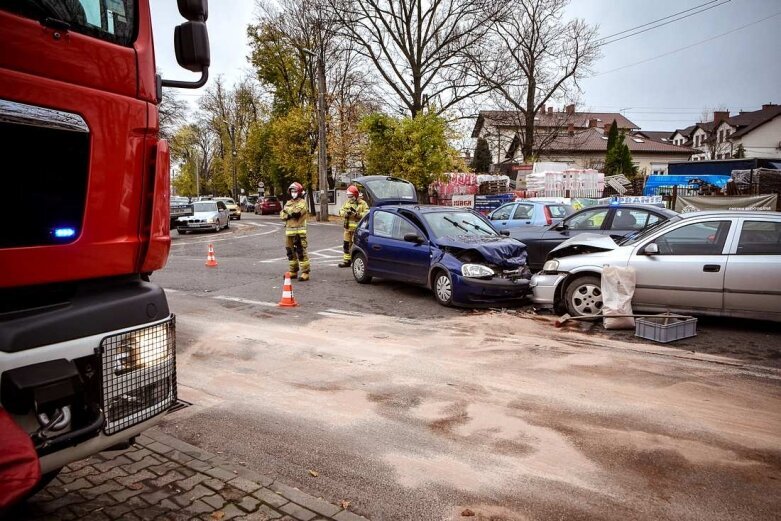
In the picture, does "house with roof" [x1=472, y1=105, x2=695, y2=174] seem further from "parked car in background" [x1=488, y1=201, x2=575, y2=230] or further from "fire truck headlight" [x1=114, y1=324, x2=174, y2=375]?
"fire truck headlight" [x1=114, y1=324, x2=174, y2=375]

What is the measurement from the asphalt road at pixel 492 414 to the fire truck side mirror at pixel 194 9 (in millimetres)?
2977

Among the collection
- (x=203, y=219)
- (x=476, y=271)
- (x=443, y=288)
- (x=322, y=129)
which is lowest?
(x=443, y=288)

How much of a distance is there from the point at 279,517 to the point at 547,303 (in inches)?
255

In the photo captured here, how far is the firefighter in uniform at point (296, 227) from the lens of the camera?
1144 cm

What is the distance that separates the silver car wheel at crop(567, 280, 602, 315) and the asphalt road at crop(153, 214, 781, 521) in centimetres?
53

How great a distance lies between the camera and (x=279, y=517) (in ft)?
10.3

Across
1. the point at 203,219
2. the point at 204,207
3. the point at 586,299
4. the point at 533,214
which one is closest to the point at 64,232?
the point at 586,299

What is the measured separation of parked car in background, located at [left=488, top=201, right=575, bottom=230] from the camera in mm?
14945

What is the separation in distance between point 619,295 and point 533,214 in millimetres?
7699

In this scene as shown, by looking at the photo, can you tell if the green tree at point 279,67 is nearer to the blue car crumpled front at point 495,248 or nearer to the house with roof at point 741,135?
the blue car crumpled front at point 495,248

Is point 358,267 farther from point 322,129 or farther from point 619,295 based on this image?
point 322,129

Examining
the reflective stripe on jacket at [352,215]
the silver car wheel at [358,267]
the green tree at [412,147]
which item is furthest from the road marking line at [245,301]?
the green tree at [412,147]

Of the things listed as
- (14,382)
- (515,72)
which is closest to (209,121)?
(515,72)

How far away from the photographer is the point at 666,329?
6895 mm
